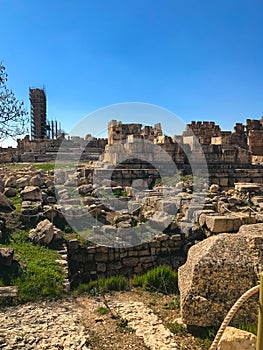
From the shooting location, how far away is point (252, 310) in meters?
4.29

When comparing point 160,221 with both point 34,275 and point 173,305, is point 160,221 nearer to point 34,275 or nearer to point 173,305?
point 173,305

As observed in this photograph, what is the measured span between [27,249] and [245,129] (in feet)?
78.8

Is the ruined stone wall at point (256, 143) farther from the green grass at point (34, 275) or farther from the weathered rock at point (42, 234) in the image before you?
the green grass at point (34, 275)

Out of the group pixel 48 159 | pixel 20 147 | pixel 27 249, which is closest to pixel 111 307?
pixel 27 249

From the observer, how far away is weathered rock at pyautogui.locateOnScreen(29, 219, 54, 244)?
24.5 ft

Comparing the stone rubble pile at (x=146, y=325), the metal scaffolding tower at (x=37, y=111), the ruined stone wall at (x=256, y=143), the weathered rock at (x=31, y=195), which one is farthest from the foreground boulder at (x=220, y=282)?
the metal scaffolding tower at (x=37, y=111)

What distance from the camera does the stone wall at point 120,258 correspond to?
767 centimetres

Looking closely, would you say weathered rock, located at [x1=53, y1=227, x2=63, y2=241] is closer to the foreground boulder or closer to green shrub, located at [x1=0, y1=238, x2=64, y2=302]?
green shrub, located at [x1=0, y1=238, x2=64, y2=302]

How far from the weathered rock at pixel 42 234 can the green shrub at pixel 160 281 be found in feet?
7.59

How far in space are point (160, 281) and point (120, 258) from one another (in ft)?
5.60

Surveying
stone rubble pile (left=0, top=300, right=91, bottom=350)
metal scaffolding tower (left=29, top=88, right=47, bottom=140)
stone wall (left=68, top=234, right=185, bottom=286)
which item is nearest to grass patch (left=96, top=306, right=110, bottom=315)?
stone rubble pile (left=0, top=300, right=91, bottom=350)

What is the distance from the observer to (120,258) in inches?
311

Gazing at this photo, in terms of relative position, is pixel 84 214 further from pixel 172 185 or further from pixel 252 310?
pixel 252 310

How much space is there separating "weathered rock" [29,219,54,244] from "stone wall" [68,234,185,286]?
21.1 inches
